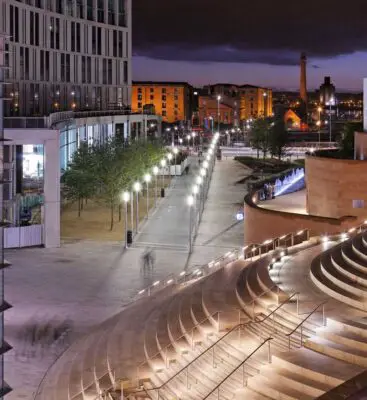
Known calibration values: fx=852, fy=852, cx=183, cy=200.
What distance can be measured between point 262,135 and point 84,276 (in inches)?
2557

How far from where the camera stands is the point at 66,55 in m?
73.4

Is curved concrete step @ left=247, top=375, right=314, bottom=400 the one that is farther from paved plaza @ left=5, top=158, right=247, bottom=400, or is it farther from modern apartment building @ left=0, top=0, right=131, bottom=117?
modern apartment building @ left=0, top=0, right=131, bottom=117

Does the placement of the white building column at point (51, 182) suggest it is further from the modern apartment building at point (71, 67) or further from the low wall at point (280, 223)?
the low wall at point (280, 223)

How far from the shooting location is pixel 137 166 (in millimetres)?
52906

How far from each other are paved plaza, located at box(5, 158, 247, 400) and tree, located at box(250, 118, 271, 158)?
44019mm

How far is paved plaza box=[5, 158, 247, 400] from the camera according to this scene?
914 inches

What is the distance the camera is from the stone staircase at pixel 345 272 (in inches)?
731

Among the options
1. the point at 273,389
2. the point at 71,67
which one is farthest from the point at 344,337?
the point at 71,67

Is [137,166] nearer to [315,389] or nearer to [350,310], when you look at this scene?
[350,310]

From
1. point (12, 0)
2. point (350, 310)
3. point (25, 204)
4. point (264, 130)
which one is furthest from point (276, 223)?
point (264, 130)

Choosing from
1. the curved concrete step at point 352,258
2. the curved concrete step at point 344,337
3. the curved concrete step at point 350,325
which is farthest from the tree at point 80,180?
the curved concrete step at point 344,337

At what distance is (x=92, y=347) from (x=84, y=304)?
6843 mm

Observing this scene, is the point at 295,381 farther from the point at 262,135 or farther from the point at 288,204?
the point at 262,135

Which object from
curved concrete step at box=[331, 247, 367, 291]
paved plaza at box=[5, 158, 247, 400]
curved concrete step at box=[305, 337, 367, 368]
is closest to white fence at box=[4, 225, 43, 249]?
paved plaza at box=[5, 158, 247, 400]
